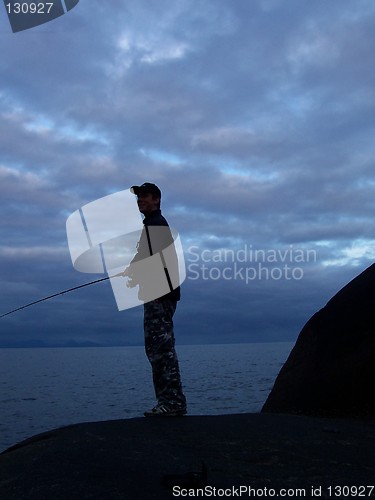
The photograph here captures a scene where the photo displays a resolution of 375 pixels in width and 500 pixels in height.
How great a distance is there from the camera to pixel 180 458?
4480mm

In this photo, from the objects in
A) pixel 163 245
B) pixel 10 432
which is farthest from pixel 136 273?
pixel 10 432

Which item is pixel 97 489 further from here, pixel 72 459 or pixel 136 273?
pixel 136 273

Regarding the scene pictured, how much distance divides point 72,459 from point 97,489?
75 centimetres

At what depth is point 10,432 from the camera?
74.9ft

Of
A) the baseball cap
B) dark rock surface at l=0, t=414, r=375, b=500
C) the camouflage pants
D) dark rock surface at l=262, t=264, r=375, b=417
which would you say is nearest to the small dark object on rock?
dark rock surface at l=0, t=414, r=375, b=500

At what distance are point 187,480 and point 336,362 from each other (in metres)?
4.82

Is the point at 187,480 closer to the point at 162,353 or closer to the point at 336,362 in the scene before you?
the point at 162,353

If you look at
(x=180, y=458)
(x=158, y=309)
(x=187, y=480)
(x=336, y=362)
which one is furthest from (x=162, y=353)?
(x=336, y=362)

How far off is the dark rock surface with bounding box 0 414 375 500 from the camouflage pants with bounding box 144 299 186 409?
13.1 inches

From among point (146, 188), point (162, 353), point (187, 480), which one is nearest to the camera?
point (187, 480)

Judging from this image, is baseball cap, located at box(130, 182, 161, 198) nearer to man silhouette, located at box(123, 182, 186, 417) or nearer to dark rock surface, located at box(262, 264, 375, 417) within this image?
man silhouette, located at box(123, 182, 186, 417)

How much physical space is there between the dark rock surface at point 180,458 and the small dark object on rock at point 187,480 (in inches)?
0.4

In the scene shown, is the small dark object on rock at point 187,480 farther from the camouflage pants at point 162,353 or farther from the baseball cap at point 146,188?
the baseball cap at point 146,188

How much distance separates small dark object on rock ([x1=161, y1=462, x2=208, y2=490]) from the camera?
12.3 ft
